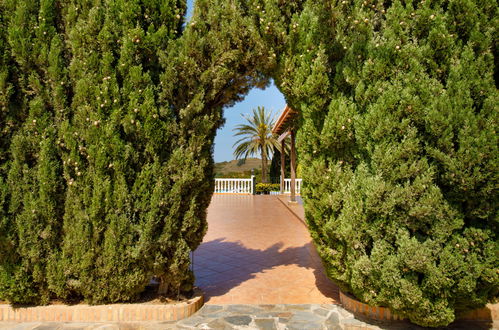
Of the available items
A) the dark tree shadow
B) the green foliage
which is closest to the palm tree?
the green foliage

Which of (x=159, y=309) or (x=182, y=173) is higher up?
(x=182, y=173)

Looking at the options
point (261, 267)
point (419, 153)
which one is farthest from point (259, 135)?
point (419, 153)

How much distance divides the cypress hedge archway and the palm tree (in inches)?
714

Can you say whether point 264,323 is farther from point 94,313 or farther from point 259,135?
point 259,135

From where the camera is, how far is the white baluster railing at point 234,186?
711 inches

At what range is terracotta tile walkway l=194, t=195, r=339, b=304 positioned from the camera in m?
3.59

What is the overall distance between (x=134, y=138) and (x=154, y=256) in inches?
46.8

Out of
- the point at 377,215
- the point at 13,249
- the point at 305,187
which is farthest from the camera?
the point at 305,187

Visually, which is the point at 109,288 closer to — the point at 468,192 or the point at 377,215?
the point at 377,215

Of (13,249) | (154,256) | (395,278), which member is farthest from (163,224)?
(395,278)

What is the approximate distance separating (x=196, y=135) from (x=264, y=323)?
6.45 feet

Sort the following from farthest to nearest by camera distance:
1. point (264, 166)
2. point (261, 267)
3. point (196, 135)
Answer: point (264, 166)
point (261, 267)
point (196, 135)

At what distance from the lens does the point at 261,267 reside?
4.61 meters

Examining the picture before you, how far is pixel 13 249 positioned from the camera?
2949 millimetres
